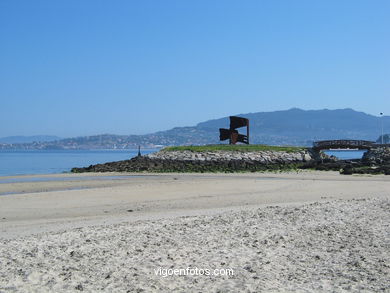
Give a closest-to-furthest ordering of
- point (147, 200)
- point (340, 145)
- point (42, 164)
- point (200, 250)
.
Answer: point (200, 250), point (147, 200), point (340, 145), point (42, 164)

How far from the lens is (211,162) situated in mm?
46250

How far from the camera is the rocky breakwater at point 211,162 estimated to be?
140ft

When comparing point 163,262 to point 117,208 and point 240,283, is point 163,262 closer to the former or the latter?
point 240,283

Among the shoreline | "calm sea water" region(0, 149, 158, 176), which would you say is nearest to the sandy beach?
the shoreline

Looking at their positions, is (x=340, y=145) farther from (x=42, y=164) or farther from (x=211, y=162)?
(x=42, y=164)

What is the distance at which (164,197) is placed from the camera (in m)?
21.0

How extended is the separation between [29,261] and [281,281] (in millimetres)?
4184

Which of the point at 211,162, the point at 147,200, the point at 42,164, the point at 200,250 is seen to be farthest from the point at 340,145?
the point at 200,250

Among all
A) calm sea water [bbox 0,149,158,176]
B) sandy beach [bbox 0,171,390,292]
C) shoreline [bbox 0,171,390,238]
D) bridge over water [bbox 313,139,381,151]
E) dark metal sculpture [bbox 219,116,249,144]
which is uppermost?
dark metal sculpture [bbox 219,116,249,144]

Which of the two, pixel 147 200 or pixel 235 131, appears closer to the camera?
pixel 147 200

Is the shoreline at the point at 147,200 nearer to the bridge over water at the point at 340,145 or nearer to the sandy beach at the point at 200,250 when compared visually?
the sandy beach at the point at 200,250

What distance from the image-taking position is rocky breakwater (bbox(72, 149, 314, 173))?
140ft

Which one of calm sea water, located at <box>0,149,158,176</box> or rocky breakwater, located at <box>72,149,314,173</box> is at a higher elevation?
rocky breakwater, located at <box>72,149,314,173</box>

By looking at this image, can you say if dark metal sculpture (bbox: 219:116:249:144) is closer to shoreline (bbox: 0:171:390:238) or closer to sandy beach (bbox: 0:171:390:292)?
shoreline (bbox: 0:171:390:238)
